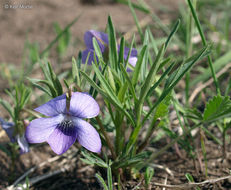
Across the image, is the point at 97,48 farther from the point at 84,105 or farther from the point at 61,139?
the point at 61,139

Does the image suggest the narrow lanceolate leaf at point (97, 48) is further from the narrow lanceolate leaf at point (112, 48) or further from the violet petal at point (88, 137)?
the violet petal at point (88, 137)

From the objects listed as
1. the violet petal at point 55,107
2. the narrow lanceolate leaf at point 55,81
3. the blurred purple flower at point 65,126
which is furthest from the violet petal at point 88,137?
the narrow lanceolate leaf at point 55,81

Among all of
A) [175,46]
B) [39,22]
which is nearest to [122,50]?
[175,46]

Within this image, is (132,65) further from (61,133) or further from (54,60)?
(54,60)

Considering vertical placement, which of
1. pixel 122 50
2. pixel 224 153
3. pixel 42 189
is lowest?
pixel 42 189

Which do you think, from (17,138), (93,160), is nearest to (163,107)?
(93,160)

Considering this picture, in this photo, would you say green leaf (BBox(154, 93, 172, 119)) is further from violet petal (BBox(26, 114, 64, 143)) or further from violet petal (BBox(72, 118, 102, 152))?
violet petal (BBox(26, 114, 64, 143))

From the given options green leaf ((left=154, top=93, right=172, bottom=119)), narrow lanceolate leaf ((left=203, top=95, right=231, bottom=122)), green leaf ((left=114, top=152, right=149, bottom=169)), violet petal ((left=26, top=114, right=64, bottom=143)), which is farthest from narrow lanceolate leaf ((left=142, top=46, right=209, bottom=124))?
violet petal ((left=26, top=114, right=64, bottom=143))
